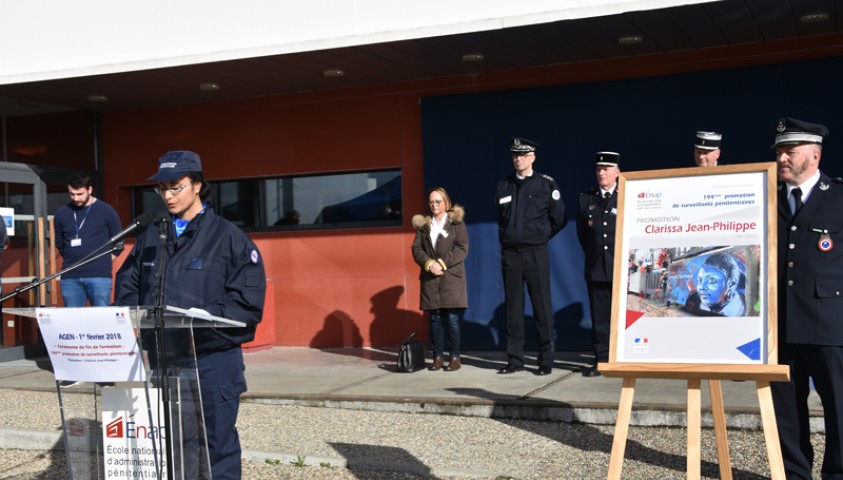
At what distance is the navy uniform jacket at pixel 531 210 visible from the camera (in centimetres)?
953

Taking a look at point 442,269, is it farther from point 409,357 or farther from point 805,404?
point 805,404

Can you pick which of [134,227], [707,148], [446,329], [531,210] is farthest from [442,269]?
[134,227]

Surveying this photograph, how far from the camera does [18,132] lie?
13.6 metres

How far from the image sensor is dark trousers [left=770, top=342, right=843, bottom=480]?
5.21 m

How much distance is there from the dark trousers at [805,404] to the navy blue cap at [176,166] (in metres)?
3.18

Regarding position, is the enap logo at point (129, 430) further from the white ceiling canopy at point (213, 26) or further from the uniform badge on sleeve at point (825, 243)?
the white ceiling canopy at point (213, 26)

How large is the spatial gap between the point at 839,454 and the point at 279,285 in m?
8.62

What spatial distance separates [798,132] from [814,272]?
2.35 ft

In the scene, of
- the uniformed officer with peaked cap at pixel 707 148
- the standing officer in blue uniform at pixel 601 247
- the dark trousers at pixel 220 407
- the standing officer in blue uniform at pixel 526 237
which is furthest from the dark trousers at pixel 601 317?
the dark trousers at pixel 220 407

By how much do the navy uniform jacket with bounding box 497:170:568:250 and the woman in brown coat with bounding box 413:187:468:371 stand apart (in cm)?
66

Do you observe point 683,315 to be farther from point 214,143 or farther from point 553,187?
point 214,143

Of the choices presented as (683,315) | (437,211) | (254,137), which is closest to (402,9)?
(437,211)

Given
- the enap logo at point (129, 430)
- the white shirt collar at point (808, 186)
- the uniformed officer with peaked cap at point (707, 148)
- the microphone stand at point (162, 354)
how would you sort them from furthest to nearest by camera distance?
the uniformed officer with peaked cap at point (707, 148), the white shirt collar at point (808, 186), the enap logo at point (129, 430), the microphone stand at point (162, 354)

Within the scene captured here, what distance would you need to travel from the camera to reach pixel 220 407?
185 inches
